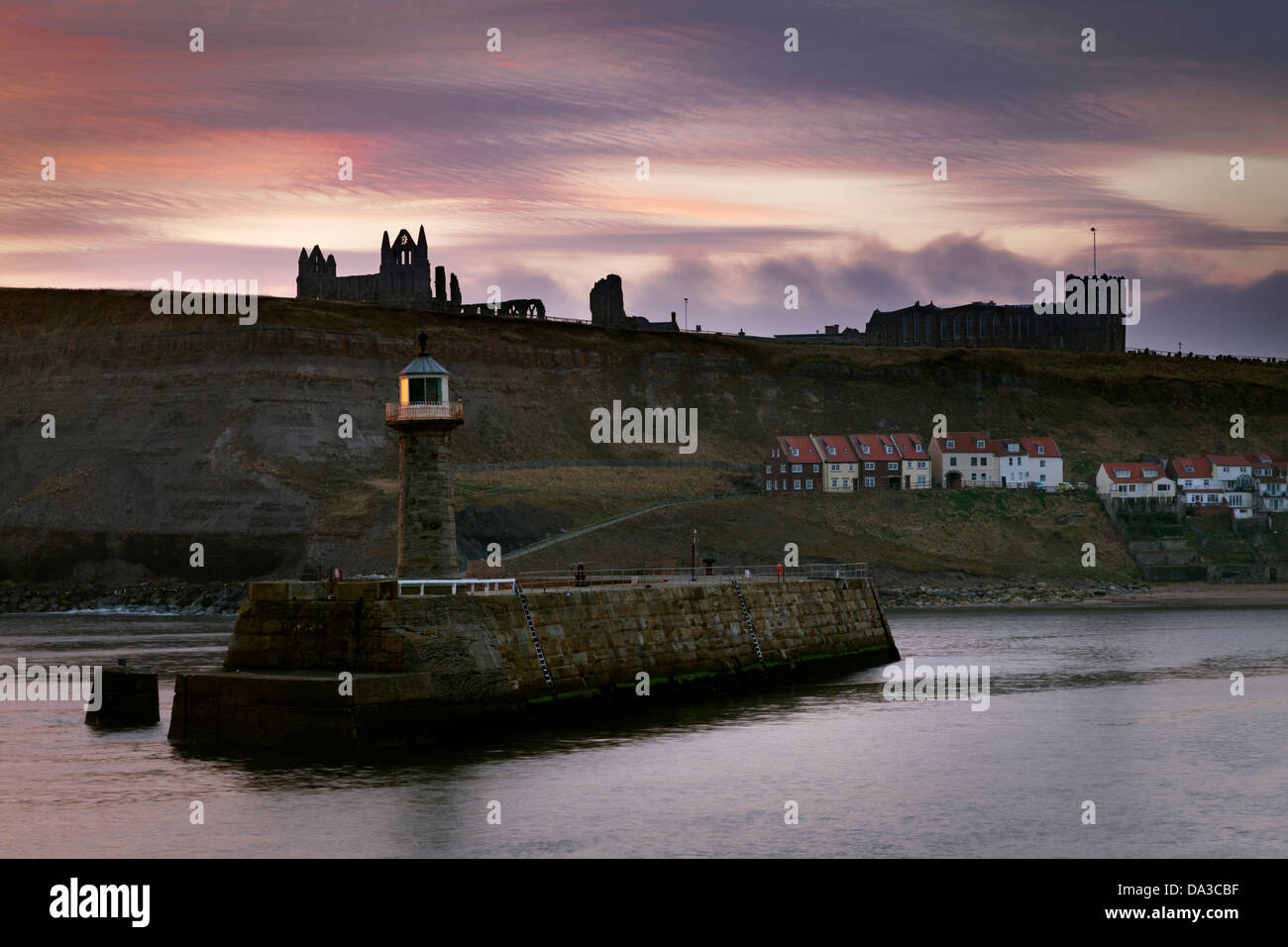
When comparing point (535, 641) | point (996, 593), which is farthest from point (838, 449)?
point (535, 641)

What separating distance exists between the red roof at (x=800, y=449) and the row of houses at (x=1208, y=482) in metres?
26.0

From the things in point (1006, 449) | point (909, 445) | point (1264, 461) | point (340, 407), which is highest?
point (340, 407)

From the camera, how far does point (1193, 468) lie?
142000 millimetres

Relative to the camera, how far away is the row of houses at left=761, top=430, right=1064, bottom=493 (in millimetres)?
139750

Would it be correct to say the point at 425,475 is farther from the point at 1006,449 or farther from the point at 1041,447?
the point at 1041,447

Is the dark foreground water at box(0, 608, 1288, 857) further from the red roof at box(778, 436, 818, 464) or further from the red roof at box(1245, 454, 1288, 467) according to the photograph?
the red roof at box(1245, 454, 1288, 467)

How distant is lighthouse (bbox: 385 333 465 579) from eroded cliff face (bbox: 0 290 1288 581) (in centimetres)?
6301

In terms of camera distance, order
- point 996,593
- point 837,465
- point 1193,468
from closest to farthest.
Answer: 1. point 996,593
2. point 837,465
3. point 1193,468

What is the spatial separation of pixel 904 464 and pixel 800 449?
9955 mm

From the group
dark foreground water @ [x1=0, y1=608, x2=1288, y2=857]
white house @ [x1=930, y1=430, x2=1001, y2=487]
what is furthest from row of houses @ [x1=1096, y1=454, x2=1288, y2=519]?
dark foreground water @ [x1=0, y1=608, x2=1288, y2=857]

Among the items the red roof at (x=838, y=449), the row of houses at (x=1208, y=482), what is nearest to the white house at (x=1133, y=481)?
the row of houses at (x=1208, y=482)
